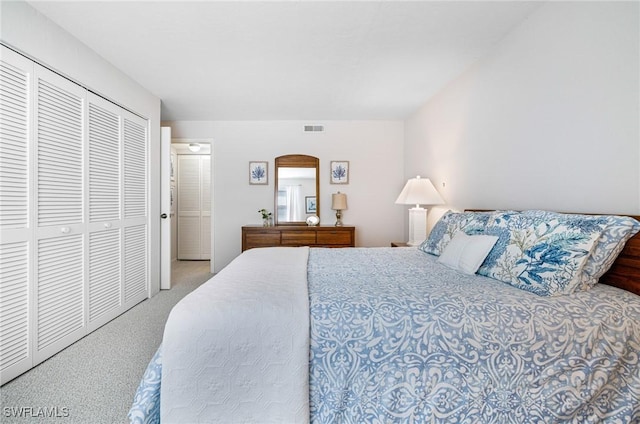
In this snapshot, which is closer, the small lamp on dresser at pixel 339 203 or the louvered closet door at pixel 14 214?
the louvered closet door at pixel 14 214

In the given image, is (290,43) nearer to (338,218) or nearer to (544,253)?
(544,253)

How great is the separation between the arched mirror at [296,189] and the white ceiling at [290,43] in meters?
1.13

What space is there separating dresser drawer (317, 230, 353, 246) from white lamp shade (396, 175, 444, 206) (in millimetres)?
1089

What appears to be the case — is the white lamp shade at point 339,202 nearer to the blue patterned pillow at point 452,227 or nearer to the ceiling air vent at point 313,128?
the ceiling air vent at point 313,128

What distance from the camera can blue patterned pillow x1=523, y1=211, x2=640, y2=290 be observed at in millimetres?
1236

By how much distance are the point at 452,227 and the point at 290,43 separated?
1.95 meters

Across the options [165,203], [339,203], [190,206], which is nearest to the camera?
[165,203]

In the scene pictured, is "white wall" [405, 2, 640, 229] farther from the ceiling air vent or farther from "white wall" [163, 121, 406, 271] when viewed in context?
the ceiling air vent

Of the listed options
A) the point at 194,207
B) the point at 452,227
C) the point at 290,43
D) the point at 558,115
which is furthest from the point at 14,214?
the point at 194,207

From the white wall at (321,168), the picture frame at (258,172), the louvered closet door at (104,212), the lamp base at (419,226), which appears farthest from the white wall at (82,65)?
the lamp base at (419,226)

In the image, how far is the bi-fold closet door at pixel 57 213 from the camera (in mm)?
1747

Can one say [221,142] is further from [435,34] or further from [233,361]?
[233,361]

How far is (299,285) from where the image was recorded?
1359 mm

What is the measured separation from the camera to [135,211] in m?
3.04
